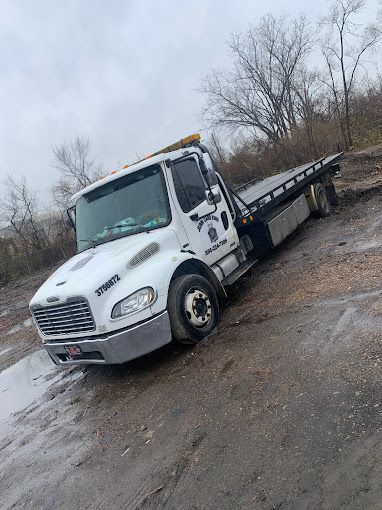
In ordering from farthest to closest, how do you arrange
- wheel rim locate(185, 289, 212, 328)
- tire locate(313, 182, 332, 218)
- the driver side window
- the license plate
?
tire locate(313, 182, 332, 218) → the driver side window → wheel rim locate(185, 289, 212, 328) → the license plate

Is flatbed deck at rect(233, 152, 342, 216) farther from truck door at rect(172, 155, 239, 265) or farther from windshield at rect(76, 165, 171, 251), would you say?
windshield at rect(76, 165, 171, 251)

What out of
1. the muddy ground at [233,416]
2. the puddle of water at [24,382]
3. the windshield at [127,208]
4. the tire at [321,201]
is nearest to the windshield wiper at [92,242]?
the windshield at [127,208]

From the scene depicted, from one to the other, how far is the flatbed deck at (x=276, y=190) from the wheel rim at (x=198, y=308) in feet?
9.31

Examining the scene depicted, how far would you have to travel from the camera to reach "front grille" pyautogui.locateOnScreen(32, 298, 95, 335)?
5.19 metres

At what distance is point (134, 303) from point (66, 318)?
90 cm

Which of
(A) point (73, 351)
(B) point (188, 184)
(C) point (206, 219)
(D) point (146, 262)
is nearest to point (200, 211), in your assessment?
(C) point (206, 219)

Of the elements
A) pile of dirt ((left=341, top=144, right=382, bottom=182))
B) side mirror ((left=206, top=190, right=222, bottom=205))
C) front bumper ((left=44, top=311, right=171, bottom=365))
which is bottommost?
pile of dirt ((left=341, top=144, right=382, bottom=182))

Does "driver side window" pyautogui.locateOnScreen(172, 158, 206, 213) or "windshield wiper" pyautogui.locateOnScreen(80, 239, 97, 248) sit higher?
"driver side window" pyautogui.locateOnScreen(172, 158, 206, 213)

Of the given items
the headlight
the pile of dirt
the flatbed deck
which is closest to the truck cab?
the headlight

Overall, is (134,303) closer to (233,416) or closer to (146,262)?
(146,262)

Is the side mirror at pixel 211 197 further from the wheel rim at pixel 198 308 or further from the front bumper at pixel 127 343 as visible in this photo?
the front bumper at pixel 127 343

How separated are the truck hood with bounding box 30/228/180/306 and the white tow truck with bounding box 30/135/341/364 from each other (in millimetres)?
14

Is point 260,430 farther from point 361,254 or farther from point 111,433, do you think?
point 361,254

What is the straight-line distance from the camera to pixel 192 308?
5.91 metres
